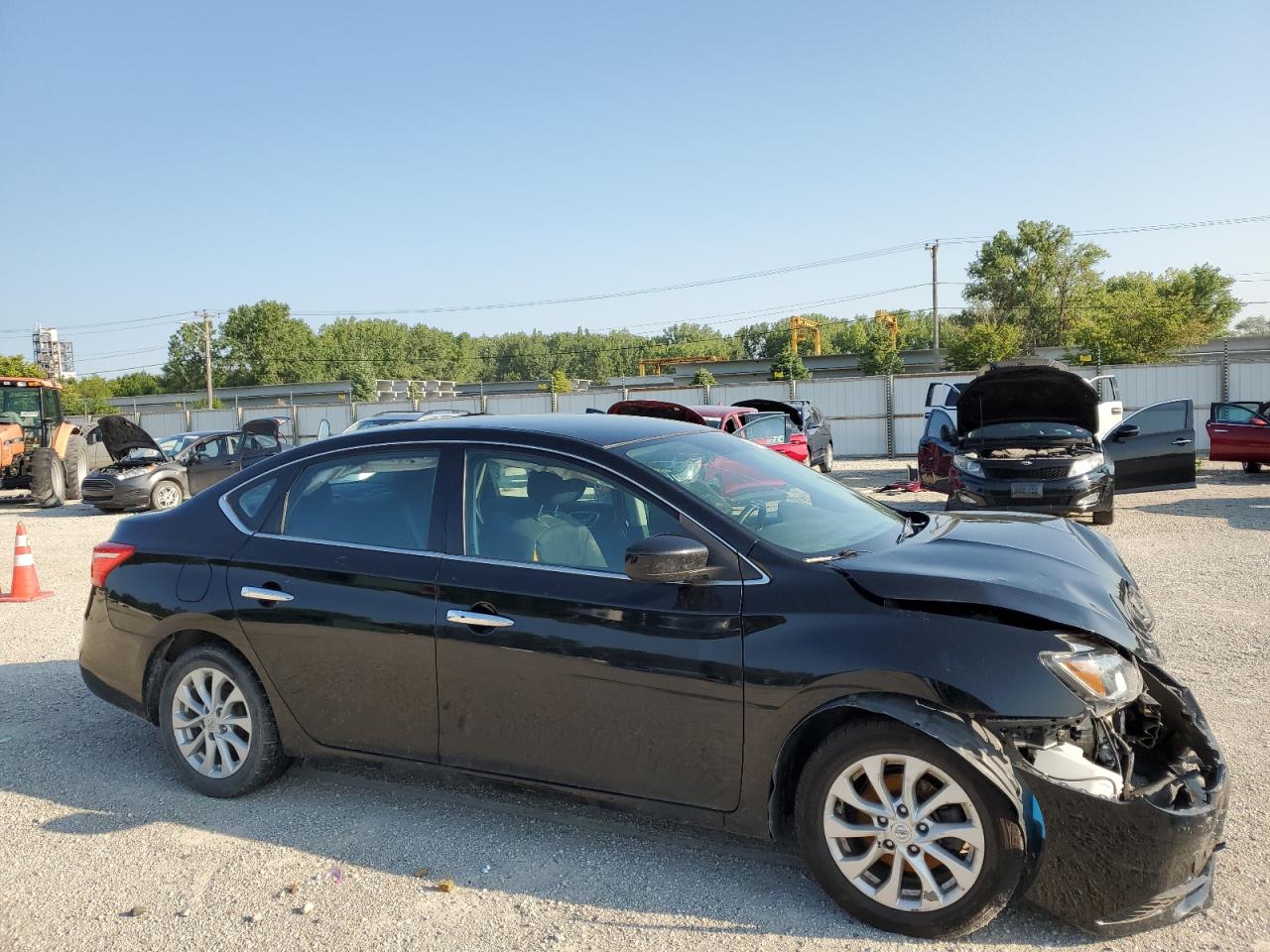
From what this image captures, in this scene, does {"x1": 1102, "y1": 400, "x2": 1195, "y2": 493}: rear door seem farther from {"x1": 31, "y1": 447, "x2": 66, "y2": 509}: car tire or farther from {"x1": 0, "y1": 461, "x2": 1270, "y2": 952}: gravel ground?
{"x1": 31, "y1": 447, "x2": 66, "y2": 509}: car tire

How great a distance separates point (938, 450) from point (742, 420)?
3.87m

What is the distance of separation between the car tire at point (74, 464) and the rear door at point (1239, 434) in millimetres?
22419

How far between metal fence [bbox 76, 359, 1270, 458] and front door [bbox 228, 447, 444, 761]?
16901mm

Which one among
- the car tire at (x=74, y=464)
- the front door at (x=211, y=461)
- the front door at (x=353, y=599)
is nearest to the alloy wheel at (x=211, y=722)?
the front door at (x=353, y=599)

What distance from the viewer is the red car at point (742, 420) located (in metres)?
14.7

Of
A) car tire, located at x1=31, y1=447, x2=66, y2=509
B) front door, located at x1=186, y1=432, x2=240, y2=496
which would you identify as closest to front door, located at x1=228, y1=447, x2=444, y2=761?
front door, located at x1=186, y1=432, x2=240, y2=496

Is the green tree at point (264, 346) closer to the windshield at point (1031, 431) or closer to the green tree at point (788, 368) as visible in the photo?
the green tree at point (788, 368)

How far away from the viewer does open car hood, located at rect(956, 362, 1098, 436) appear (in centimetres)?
1117

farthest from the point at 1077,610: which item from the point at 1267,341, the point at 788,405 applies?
the point at 1267,341

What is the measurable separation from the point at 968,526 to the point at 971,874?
161cm

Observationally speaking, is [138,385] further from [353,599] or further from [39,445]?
[353,599]

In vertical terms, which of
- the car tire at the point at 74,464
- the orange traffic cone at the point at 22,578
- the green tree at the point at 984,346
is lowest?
the orange traffic cone at the point at 22,578

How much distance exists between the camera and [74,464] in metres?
19.8

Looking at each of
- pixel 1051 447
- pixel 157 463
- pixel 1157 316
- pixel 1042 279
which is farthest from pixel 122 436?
pixel 1042 279
